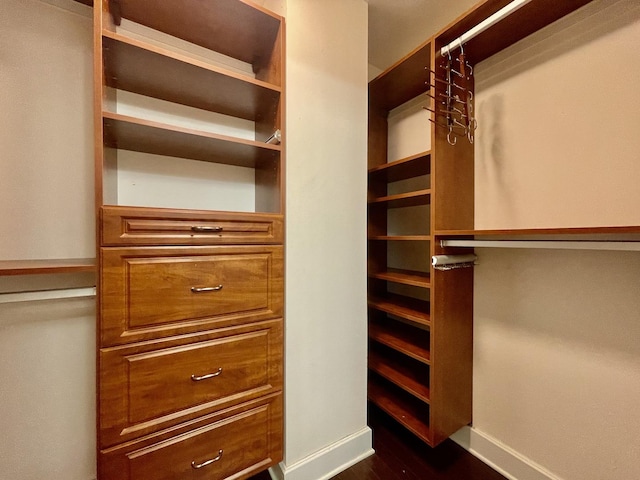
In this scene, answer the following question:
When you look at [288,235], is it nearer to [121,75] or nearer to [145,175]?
[145,175]

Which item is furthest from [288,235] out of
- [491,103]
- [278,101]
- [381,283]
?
[491,103]

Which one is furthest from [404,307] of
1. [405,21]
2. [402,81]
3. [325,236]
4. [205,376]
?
[405,21]

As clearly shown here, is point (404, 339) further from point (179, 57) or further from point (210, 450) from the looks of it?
point (179, 57)

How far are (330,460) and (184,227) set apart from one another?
53.0 inches

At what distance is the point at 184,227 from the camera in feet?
3.15

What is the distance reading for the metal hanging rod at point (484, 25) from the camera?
102 cm

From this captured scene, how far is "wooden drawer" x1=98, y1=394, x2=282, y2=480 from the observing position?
2.94ft

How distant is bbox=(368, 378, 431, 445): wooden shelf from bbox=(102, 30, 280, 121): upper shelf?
1779 mm

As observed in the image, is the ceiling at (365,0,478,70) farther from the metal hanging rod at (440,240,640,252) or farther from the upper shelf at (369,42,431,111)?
the metal hanging rod at (440,240,640,252)

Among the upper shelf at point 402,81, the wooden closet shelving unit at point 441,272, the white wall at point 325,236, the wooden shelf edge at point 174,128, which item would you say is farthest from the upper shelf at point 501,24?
the wooden shelf edge at point 174,128

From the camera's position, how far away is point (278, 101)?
3.84 ft

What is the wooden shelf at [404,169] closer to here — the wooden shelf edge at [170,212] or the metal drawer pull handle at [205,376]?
the wooden shelf edge at [170,212]

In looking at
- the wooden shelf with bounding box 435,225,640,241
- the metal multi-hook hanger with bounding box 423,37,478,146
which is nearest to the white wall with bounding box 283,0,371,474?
the metal multi-hook hanger with bounding box 423,37,478,146

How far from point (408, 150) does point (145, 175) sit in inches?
63.1
